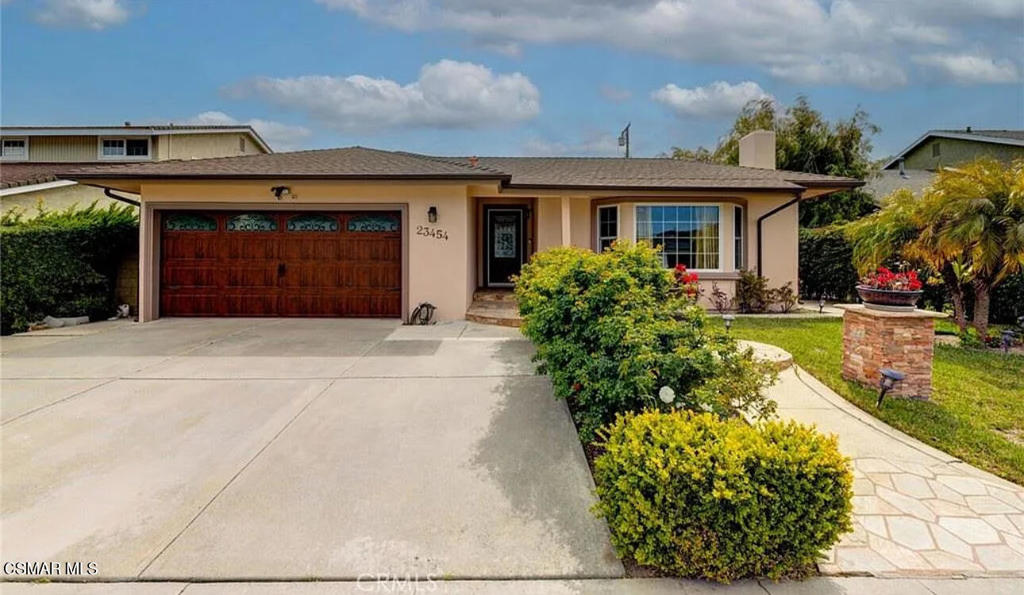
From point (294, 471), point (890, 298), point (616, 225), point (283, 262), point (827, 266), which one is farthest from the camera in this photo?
point (827, 266)

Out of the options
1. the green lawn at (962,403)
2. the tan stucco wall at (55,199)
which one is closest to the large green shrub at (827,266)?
the green lawn at (962,403)

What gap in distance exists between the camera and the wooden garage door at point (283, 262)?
34.7 ft

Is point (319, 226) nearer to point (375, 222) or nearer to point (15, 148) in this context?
point (375, 222)

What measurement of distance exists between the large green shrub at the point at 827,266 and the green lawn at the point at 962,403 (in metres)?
6.51

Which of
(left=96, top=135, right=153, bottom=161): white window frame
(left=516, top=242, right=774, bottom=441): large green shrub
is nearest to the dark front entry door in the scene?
(left=516, top=242, right=774, bottom=441): large green shrub

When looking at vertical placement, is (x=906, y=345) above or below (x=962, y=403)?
above

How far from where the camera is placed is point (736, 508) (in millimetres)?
2557

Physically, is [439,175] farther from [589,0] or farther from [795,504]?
[795,504]

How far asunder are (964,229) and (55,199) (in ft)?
66.8

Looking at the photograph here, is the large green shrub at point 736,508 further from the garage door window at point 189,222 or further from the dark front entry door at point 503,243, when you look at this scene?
the dark front entry door at point 503,243

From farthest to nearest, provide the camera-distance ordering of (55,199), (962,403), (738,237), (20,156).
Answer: (20,156) < (55,199) < (738,237) < (962,403)

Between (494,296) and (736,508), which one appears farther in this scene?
(494,296)

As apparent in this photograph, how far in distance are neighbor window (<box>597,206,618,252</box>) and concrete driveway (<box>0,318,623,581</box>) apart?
628cm

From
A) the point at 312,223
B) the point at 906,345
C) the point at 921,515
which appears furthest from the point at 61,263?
the point at 906,345
